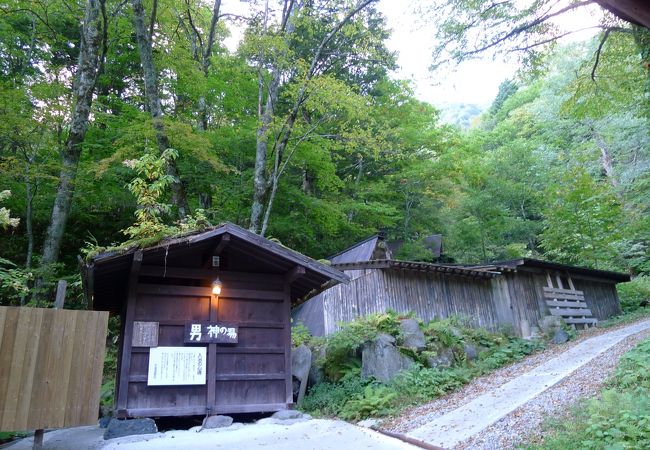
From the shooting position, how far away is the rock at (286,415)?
8.20 m

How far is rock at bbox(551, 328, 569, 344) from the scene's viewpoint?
1430 centimetres

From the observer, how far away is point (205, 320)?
834cm

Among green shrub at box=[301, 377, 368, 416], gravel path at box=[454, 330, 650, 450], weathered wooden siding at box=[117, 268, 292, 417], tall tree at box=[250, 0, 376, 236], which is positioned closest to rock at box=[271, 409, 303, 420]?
weathered wooden siding at box=[117, 268, 292, 417]

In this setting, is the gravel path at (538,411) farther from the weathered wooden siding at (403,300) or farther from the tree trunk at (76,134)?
the tree trunk at (76,134)

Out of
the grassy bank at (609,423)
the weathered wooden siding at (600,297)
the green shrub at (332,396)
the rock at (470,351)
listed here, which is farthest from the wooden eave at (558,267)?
the grassy bank at (609,423)

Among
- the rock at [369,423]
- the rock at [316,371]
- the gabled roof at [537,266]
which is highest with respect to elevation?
the gabled roof at [537,266]

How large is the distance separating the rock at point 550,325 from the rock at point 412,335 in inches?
274

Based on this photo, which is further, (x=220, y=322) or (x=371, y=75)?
(x=371, y=75)

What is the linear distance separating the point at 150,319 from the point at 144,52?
852 centimetres

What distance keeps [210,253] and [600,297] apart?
63.8 feet

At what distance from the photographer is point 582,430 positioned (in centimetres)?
488

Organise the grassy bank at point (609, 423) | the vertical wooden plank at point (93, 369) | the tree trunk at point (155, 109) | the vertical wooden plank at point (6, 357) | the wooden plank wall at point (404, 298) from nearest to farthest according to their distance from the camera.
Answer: the grassy bank at point (609, 423) < the vertical wooden plank at point (6, 357) < the vertical wooden plank at point (93, 369) < the tree trunk at point (155, 109) < the wooden plank wall at point (404, 298)

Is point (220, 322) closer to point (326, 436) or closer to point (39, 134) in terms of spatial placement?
point (326, 436)

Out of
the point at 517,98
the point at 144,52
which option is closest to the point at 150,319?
the point at 144,52
